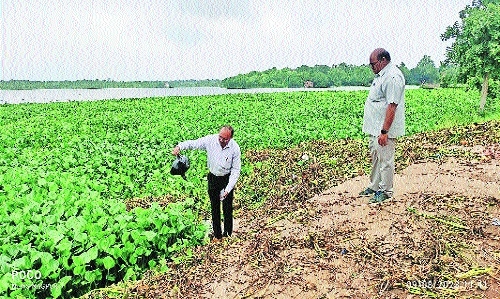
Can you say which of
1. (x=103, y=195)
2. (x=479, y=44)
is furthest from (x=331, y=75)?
(x=103, y=195)

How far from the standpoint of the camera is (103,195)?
9.32 metres

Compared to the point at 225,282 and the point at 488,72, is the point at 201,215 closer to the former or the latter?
the point at 225,282

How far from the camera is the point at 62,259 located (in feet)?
16.8

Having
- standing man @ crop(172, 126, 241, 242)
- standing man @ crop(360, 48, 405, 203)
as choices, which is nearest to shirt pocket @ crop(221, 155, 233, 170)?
standing man @ crop(172, 126, 241, 242)

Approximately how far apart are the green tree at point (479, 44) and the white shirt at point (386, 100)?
17.4 metres

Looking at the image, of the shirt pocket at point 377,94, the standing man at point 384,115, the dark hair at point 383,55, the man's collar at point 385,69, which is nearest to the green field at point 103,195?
the standing man at point 384,115

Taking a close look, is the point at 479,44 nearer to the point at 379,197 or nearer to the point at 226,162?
the point at 379,197

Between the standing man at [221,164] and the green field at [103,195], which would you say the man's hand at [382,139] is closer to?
the standing man at [221,164]

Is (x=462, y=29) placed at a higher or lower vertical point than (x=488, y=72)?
higher

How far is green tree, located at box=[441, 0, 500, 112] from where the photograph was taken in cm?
2088

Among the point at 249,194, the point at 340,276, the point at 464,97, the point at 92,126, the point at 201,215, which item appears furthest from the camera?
the point at 464,97

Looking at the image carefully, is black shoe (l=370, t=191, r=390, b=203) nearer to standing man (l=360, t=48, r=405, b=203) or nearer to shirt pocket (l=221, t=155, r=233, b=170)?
standing man (l=360, t=48, r=405, b=203)

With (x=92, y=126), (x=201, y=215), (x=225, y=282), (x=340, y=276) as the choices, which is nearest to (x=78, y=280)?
(x=225, y=282)

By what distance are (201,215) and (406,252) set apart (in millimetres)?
4480
